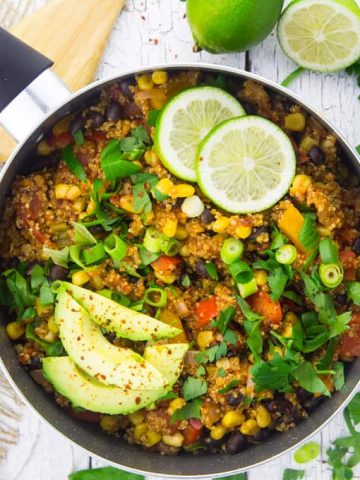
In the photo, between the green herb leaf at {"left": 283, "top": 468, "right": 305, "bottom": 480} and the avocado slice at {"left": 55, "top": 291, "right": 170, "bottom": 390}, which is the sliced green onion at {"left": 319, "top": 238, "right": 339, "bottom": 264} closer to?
the avocado slice at {"left": 55, "top": 291, "right": 170, "bottom": 390}

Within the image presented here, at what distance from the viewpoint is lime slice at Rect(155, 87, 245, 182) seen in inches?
86.2

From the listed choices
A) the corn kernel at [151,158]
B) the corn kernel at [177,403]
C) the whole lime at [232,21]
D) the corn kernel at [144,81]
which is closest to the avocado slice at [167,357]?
the corn kernel at [177,403]

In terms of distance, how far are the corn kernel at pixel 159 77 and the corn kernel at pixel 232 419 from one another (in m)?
1.02

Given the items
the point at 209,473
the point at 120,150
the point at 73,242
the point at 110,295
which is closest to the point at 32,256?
the point at 73,242

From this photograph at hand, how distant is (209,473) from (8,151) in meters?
1.24

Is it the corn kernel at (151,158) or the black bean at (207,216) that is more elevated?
the corn kernel at (151,158)

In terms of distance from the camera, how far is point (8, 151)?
2551 mm

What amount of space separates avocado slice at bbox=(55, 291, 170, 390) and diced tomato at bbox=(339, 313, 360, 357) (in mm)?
559

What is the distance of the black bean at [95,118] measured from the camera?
2.28 meters

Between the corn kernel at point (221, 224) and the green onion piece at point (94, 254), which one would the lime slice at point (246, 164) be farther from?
the green onion piece at point (94, 254)

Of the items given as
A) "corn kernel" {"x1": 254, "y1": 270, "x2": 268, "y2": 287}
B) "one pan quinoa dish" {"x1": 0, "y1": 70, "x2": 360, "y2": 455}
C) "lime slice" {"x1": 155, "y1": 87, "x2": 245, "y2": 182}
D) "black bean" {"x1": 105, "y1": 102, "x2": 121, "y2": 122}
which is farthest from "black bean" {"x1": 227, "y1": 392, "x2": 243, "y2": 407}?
"black bean" {"x1": 105, "y1": 102, "x2": 121, "y2": 122}

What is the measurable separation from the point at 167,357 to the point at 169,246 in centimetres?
32

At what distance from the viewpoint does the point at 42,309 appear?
2.31 m

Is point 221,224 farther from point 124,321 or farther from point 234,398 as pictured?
point 234,398
